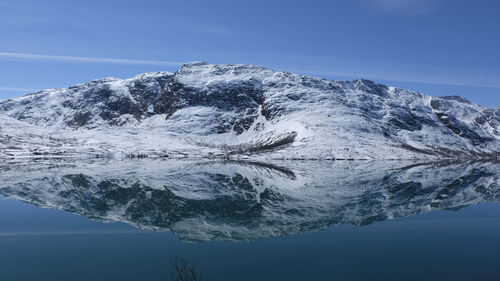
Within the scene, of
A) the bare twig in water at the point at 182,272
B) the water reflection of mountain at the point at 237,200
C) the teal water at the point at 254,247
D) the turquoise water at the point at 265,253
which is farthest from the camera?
the water reflection of mountain at the point at 237,200

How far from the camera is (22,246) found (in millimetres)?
37031

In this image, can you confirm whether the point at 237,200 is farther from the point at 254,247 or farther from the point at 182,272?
the point at 182,272

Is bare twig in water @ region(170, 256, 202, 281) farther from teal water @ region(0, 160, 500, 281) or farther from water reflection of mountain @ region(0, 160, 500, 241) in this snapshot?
water reflection of mountain @ region(0, 160, 500, 241)

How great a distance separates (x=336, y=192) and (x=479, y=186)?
110 feet

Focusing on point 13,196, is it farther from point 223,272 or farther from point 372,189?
point 372,189

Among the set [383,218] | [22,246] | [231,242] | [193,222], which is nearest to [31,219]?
[22,246]

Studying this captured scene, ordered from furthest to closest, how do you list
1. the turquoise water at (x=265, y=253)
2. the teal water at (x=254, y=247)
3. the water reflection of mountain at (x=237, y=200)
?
the water reflection of mountain at (x=237, y=200) < the teal water at (x=254, y=247) < the turquoise water at (x=265, y=253)

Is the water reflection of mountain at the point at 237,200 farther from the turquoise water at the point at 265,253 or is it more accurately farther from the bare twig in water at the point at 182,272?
the bare twig in water at the point at 182,272

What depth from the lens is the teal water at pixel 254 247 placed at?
2897 centimetres

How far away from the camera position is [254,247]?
3638cm

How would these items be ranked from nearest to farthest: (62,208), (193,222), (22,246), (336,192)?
1. (22,246)
2. (193,222)
3. (62,208)
4. (336,192)

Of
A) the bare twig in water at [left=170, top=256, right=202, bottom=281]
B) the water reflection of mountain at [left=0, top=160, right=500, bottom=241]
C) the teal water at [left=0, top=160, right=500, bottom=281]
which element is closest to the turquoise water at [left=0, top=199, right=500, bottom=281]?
the teal water at [left=0, top=160, right=500, bottom=281]

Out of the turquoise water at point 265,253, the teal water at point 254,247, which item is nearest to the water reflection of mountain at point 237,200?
the teal water at point 254,247

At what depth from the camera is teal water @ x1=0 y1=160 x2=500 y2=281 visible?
29.0 m
